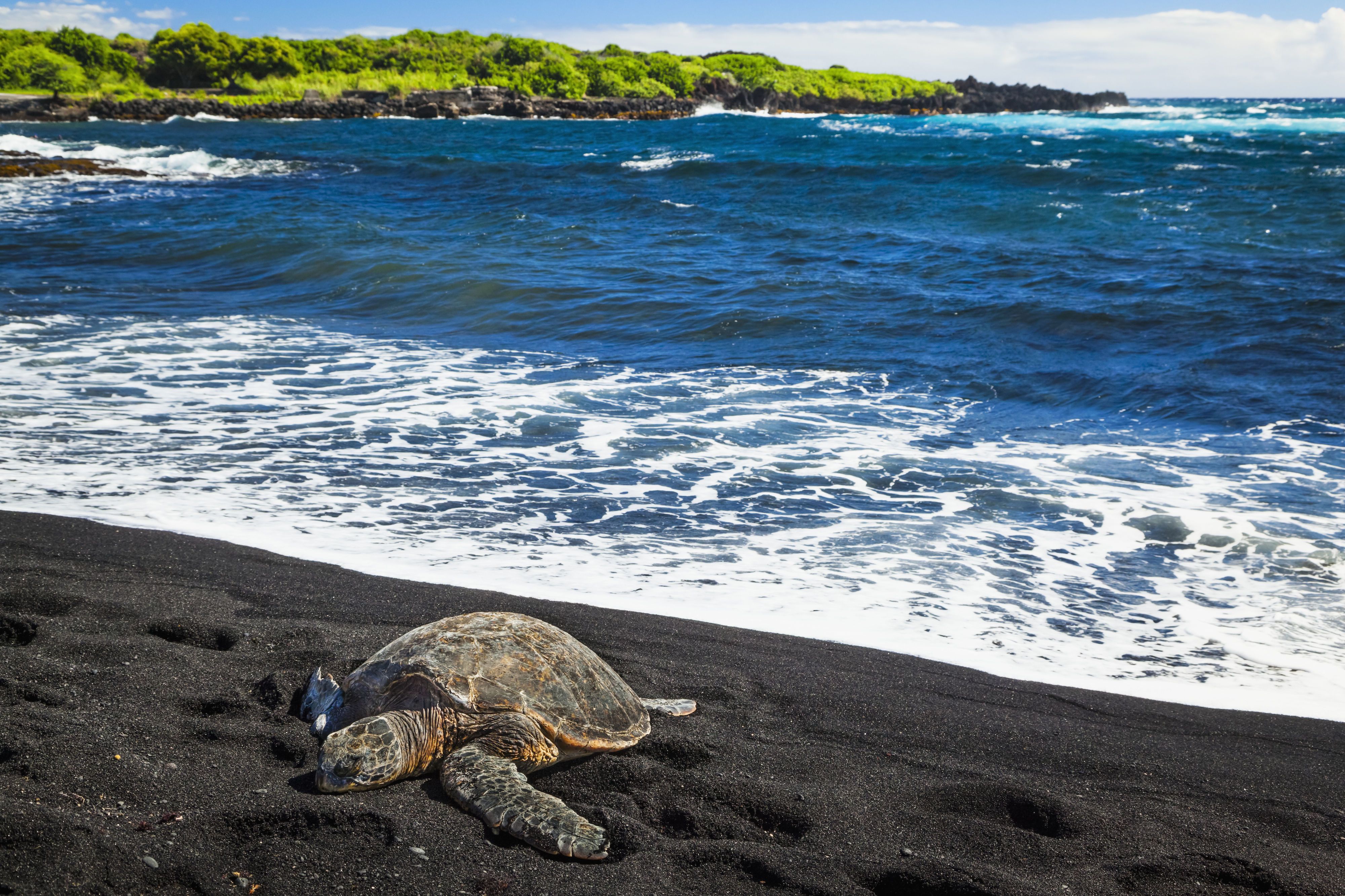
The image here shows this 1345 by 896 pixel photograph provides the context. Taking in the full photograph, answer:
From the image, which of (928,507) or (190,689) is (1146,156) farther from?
(190,689)

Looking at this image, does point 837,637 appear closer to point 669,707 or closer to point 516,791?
point 669,707

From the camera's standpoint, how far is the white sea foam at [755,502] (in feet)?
13.4

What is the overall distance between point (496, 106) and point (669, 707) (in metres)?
68.6

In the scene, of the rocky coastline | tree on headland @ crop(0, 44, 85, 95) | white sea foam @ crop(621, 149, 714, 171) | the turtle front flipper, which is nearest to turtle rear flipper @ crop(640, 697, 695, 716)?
the turtle front flipper

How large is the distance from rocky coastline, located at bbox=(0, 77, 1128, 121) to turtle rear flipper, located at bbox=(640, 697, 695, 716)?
58.0 m

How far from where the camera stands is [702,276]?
13203 mm

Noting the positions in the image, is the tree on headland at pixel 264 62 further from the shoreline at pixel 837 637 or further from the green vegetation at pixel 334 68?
the shoreline at pixel 837 637

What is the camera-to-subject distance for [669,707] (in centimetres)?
307

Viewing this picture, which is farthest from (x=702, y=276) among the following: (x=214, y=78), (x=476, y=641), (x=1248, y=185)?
(x=214, y=78)

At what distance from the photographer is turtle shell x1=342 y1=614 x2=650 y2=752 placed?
2.65 meters

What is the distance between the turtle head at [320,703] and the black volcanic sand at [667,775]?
56 millimetres

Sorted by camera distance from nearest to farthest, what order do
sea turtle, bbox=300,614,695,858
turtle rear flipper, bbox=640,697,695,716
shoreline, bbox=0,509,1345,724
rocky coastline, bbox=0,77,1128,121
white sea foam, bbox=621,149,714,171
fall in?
sea turtle, bbox=300,614,695,858 < turtle rear flipper, bbox=640,697,695,716 < shoreline, bbox=0,509,1345,724 < white sea foam, bbox=621,149,714,171 < rocky coastline, bbox=0,77,1128,121

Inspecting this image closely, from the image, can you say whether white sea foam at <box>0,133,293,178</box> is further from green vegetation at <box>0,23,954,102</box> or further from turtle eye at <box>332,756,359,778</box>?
green vegetation at <box>0,23,954,102</box>

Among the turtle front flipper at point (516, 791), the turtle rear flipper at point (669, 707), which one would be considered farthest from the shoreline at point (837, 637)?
the turtle front flipper at point (516, 791)
